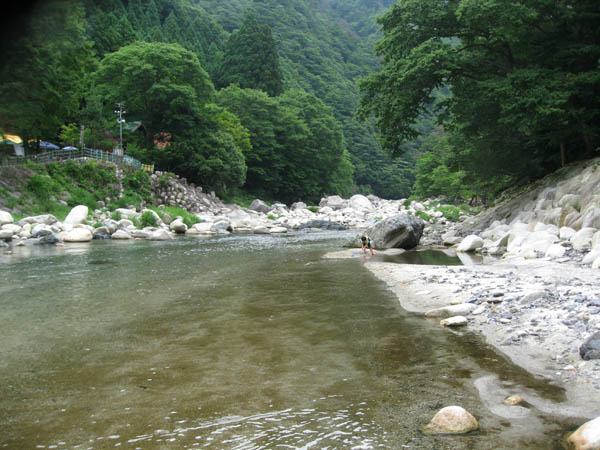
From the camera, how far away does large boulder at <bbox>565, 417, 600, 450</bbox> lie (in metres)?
3.10

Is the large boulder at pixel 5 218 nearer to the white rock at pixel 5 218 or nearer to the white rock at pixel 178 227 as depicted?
the white rock at pixel 5 218

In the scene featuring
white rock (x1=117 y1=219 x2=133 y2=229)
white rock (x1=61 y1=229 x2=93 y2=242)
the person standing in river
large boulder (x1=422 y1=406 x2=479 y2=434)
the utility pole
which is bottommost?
large boulder (x1=422 y1=406 x2=479 y2=434)

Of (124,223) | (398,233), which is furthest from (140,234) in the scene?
(398,233)

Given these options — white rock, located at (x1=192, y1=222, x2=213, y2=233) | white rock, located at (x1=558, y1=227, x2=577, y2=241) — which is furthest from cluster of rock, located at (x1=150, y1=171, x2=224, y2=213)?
white rock, located at (x1=558, y1=227, x2=577, y2=241)

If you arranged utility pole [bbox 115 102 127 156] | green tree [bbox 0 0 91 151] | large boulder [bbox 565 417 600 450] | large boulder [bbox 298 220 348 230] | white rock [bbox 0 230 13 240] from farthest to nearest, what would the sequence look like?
utility pole [bbox 115 102 127 156] < large boulder [bbox 298 220 348 230] < white rock [bbox 0 230 13 240] < large boulder [bbox 565 417 600 450] < green tree [bbox 0 0 91 151]

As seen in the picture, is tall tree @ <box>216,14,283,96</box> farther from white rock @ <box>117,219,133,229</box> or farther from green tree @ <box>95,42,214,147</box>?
white rock @ <box>117,219,133,229</box>

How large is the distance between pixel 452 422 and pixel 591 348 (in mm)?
2223

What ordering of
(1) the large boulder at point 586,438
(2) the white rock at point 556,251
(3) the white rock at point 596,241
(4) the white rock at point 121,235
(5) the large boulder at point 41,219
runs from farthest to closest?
(5) the large boulder at point 41,219, (4) the white rock at point 121,235, (2) the white rock at point 556,251, (3) the white rock at point 596,241, (1) the large boulder at point 586,438

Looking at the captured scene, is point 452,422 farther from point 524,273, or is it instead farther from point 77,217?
point 77,217

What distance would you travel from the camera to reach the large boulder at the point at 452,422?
355cm

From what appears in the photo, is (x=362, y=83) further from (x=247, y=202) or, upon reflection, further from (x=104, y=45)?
(x=104, y=45)

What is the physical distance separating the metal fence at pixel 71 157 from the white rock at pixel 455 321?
30.5m

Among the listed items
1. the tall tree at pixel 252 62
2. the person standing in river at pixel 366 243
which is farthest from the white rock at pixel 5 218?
the tall tree at pixel 252 62

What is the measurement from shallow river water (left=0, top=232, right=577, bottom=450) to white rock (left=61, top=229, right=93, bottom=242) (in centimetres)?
1292
